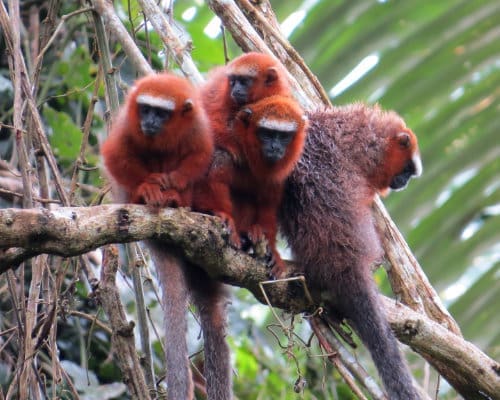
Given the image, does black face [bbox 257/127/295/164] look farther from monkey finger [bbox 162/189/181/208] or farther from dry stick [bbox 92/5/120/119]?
dry stick [bbox 92/5/120/119]

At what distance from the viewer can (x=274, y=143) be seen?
386 centimetres

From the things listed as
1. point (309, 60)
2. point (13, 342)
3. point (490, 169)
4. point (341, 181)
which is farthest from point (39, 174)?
point (490, 169)

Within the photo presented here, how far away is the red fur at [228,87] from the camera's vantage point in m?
4.16

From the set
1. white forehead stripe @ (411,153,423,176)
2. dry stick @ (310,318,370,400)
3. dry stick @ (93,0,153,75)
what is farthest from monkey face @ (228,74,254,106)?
dry stick @ (310,318,370,400)

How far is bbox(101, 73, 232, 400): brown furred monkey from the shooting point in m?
3.55

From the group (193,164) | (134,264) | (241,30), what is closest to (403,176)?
(241,30)

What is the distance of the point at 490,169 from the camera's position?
5.49m

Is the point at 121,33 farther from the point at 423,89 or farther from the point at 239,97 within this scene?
the point at 423,89

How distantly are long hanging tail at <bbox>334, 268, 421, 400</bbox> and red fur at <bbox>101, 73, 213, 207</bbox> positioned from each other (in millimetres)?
832

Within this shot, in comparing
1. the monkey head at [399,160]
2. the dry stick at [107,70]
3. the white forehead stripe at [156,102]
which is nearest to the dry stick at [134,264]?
the dry stick at [107,70]

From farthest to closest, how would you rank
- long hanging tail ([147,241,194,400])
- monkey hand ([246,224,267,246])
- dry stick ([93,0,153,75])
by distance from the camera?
monkey hand ([246,224,267,246])
dry stick ([93,0,153,75])
long hanging tail ([147,241,194,400])

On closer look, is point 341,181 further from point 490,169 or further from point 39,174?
point 490,169

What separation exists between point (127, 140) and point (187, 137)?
0.26 m

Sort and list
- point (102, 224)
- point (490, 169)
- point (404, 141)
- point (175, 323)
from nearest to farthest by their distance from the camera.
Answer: point (102, 224) < point (175, 323) < point (404, 141) < point (490, 169)
